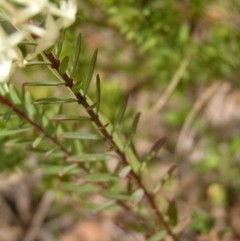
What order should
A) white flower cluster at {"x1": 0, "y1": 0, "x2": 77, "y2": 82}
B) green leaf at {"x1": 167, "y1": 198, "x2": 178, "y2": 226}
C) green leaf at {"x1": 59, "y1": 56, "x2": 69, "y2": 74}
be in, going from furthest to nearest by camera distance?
green leaf at {"x1": 167, "y1": 198, "x2": 178, "y2": 226} → green leaf at {"x1": 59, "y1": 56, "x2": 69, "y2": 74} → white flower cluster at {"x1": 0, "y1": 0, "x2": 77, "y2": 82}

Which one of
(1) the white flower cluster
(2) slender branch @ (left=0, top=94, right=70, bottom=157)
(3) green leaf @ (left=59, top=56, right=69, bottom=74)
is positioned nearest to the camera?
(1) the white flower cluster

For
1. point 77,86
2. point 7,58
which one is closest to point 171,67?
point 77,86

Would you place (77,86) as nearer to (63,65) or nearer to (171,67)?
(63,65)

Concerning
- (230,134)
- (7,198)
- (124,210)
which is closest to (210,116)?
(230,134)

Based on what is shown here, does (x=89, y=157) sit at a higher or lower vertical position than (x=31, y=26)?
lower

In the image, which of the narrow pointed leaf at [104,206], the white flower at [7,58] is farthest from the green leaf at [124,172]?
the white flower at [7,58]

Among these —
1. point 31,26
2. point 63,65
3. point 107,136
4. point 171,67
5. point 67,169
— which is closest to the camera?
point 31,26

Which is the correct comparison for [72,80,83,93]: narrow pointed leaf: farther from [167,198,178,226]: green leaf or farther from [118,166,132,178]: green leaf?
[167,198,178,226]: green leaf

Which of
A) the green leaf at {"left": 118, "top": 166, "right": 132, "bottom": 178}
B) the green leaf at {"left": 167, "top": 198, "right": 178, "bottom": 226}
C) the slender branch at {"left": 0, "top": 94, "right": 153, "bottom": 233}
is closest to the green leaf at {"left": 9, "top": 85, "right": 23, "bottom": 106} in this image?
the slender branch at {"left": 0, "top": 94, "right": 153, "bottom": 233}

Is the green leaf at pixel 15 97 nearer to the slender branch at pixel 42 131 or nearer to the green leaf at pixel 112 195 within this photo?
the slender branch at pixel 42 131
